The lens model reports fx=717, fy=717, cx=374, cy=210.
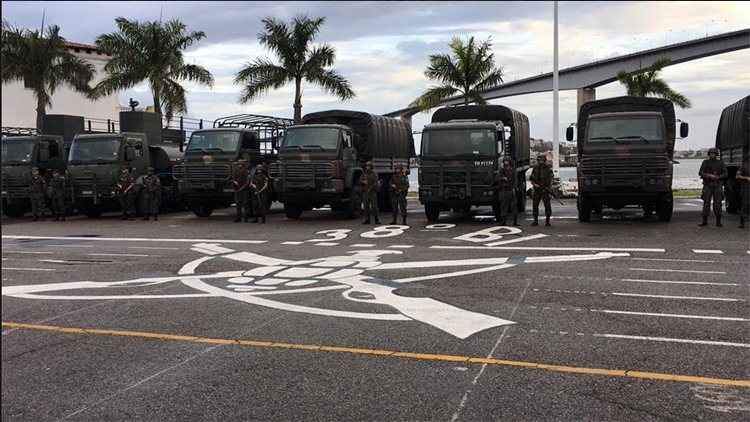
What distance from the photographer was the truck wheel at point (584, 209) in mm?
17422

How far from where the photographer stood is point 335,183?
744 inches

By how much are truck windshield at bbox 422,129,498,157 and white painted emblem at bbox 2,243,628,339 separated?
5766 mm

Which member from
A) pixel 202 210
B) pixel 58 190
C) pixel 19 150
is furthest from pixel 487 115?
pixel 19 150

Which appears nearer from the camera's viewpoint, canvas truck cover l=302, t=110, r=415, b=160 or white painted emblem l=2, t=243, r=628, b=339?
white painted emblem l=2, t=243, r=628, b=339

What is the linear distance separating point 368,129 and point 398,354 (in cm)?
1572

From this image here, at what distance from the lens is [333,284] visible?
30.3 ft

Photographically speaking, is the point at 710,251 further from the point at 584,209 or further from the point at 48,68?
the point at 48,68

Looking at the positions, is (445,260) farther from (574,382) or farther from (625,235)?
(574,382)

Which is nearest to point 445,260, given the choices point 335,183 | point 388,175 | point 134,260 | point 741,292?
point 741,292

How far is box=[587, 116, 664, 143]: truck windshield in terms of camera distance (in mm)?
16672

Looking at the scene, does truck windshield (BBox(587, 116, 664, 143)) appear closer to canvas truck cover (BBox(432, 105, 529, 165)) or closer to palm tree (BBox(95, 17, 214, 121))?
canvas truck cover (BBox(432, 105, 529, 165))

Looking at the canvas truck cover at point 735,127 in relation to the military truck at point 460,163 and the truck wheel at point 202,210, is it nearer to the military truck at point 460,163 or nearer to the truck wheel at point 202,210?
the military truck at point 460,163

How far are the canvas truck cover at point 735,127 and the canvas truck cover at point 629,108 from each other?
156 centimetres

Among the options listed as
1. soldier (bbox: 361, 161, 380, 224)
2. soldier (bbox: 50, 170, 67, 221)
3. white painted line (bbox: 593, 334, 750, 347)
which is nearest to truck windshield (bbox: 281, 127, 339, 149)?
soldier (bbox: 361, 161, 380, 224)
